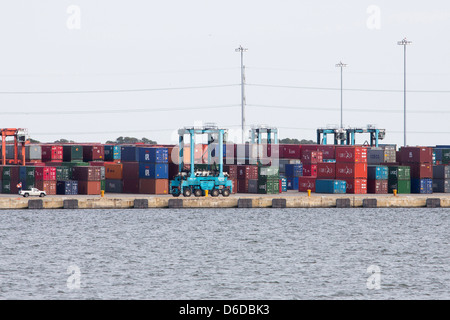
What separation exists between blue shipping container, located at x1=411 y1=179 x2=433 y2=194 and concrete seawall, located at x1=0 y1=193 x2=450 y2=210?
33.1 feet

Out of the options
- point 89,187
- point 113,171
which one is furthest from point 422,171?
point 89,187

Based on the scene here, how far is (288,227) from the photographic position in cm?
8419

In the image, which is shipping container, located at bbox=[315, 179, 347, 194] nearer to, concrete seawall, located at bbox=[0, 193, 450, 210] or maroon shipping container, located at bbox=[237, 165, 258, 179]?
concrete seawall, located at bbox=[0, 193, 450, 210]

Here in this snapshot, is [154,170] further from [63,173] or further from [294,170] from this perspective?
[294,170]

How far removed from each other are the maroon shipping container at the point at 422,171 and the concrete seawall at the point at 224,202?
1017 cm

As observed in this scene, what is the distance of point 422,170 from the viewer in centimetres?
10544

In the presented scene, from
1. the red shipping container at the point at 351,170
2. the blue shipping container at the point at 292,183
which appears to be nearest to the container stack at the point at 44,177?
the blue shipping container at the point at 292,183

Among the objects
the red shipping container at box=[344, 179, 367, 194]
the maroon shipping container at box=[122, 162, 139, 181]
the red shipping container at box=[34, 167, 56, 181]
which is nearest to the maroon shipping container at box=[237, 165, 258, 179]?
A: the red shipping container at box=[344, 179, 367, 194]

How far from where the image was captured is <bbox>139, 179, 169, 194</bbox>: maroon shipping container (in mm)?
101312

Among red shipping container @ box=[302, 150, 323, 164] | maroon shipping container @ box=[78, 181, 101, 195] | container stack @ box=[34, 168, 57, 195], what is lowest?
maroon shipping container @ box=[78, 181, 101, 195]

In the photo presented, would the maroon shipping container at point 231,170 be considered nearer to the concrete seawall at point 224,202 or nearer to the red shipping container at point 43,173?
the concrete seawall at point 224,202

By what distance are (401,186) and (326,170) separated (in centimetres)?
929

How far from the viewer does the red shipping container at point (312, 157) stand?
112750 millimetres
